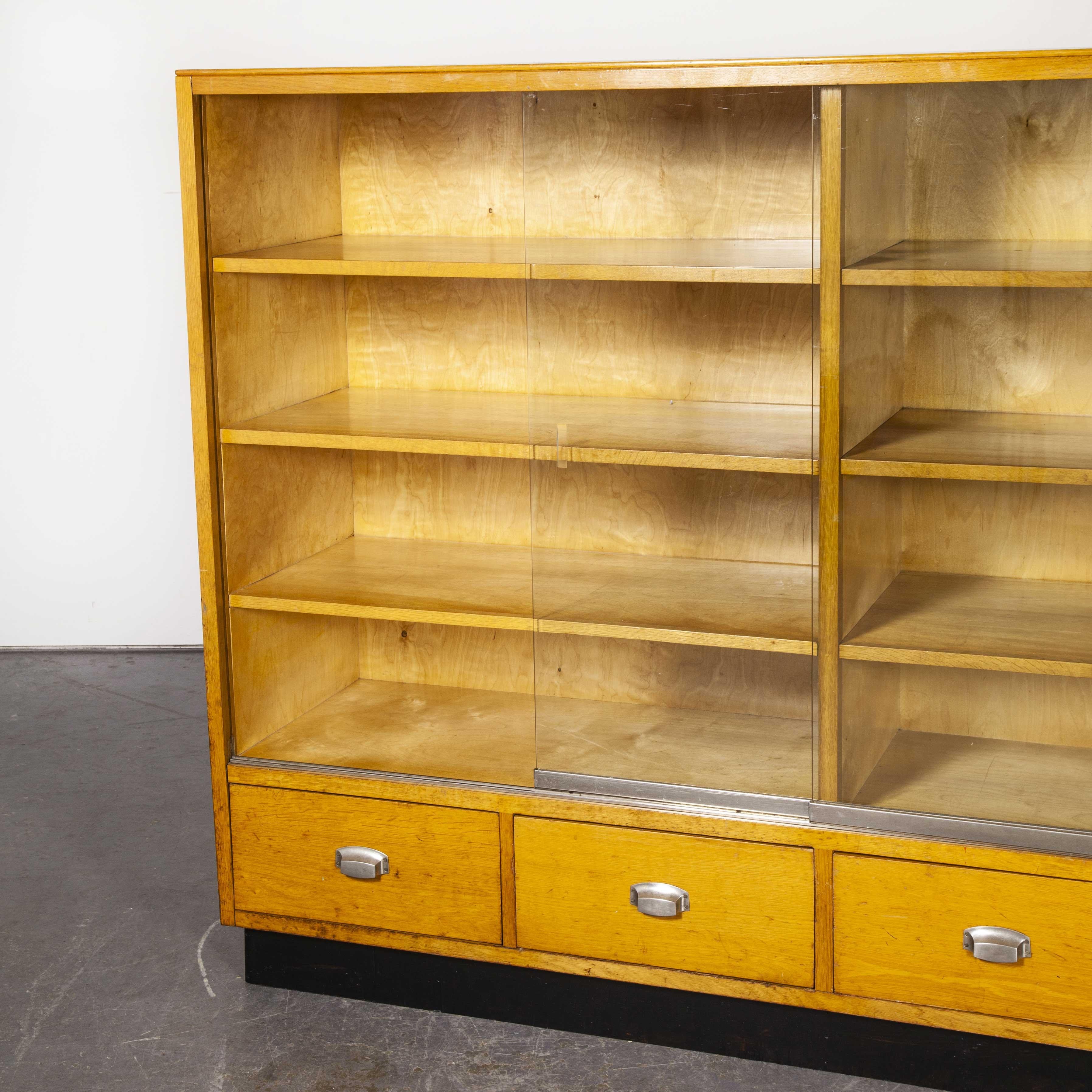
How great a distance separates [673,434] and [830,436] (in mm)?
359

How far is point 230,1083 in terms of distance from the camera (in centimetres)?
272

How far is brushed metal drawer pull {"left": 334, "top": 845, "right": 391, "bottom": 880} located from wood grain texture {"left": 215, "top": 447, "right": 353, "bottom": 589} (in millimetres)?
599

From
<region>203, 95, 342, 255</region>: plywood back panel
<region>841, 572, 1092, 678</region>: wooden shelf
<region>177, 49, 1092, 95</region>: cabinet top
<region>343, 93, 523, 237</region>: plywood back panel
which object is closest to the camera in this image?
<region>177, 49, 1092, 95</region>: cabinet top

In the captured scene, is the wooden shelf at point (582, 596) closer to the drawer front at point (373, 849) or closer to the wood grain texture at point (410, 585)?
the wood grain texture at point (410, 585)

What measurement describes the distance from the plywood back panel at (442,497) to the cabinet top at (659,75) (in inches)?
35.1

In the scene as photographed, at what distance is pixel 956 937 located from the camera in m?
2.50

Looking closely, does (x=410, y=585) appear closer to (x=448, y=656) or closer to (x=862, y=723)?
(x=448, y=656)

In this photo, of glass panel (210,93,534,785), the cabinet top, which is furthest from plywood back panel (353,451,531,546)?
the cabinet top

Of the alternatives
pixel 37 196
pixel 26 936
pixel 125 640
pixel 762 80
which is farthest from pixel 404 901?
pixel 37 196

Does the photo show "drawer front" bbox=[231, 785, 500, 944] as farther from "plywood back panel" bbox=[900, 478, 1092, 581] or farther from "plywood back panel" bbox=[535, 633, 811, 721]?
"plywood back panel" bbox=[900, 478, 1092, 581]

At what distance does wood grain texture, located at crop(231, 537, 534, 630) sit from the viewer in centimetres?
287

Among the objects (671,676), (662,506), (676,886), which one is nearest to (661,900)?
(676,886)

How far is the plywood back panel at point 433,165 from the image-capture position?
3115 millimetres

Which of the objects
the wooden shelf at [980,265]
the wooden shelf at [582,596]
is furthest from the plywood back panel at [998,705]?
the wooden shelf at [980,265]
